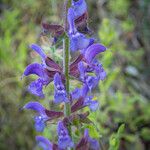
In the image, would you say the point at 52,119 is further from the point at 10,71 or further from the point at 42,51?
the point at 10,71

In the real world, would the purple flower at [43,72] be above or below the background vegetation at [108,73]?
above

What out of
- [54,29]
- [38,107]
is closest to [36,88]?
[38,107]

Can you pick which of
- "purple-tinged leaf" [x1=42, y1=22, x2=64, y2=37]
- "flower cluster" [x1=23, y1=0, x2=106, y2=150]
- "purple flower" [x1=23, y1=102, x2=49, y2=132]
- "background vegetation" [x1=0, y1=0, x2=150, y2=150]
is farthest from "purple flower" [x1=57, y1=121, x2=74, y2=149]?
"background vegetation" [x1=0, y1=0, x2=150, y2=150]

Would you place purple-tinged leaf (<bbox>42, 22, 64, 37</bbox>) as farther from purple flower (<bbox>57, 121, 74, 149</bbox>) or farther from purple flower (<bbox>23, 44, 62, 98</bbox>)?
purple flower (<bbox>57, 121, 74, 149</bbox>)

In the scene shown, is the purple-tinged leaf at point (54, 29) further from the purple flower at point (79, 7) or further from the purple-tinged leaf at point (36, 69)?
the purple-tinged leaf at point (36, 69)

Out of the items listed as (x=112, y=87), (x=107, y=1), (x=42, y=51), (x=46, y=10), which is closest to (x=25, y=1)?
(x=46, y=10)

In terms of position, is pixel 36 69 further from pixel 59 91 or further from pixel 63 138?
pixel 63 138

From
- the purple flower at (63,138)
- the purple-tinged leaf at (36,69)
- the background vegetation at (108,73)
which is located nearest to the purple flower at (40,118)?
the purple flower at (63,138)
